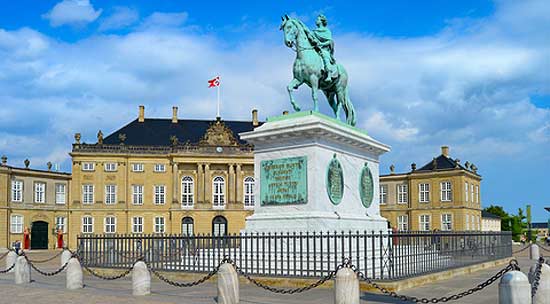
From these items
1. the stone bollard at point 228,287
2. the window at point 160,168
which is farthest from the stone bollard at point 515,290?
the window at point 160,168

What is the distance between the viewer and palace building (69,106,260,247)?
5591 centimetres

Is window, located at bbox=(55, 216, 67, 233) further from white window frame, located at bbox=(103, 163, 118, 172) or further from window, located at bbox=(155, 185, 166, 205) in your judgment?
window, located at bbox=(155, 185, 166, 205)

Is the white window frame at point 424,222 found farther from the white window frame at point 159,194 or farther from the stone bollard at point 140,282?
the stone bollard at point 140,282

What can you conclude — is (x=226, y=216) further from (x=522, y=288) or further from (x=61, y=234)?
(x=522, y=288)

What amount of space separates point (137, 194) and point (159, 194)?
210cm

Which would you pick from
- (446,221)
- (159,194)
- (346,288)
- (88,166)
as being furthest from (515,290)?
(159,194)

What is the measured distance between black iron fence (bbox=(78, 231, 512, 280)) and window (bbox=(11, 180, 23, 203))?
3762cm

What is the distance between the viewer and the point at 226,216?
5844cm

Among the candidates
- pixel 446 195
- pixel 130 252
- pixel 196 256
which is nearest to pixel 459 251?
pixel 196 256

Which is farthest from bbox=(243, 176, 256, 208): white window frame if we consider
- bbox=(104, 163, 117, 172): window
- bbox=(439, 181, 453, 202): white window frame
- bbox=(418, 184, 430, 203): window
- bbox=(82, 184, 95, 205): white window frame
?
bbox=(439, 181, 453, 202): white window frame

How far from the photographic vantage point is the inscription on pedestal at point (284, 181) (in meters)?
13.3

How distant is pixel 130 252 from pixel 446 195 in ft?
149

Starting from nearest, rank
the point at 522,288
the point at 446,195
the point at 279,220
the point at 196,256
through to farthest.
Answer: the point at 522,288
the point at 279,220
the point at 196,256
the point at 446,195

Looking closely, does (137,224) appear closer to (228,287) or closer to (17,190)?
(17,190)
